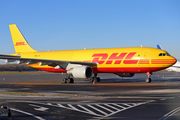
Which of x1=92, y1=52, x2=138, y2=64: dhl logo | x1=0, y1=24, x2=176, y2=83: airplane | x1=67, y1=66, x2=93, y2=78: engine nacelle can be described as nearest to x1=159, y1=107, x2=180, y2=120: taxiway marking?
x1=0, y1=24, x2=176, y2=83: airplane

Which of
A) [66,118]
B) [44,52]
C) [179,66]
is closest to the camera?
[66,118]

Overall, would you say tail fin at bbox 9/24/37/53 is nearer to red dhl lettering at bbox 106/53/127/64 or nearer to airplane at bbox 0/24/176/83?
airplane at bbox 0/24/176/83

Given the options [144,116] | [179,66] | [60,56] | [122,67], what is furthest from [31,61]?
[179,66]

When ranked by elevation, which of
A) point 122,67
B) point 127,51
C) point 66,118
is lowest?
point 66,118

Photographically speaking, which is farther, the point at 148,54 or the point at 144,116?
the point at 148,54

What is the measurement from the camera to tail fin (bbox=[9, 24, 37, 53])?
42.8 meters

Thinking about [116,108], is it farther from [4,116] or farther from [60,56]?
[60,56]

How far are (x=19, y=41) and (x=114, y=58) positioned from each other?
2070cm

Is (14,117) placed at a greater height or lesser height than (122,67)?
lesser

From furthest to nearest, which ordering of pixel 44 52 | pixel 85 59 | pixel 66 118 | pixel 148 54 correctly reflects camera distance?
1. pixel 44 52
2. pixel 85 59
3. pixel 148 54
4. pixel 66 118

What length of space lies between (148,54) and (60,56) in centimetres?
1422

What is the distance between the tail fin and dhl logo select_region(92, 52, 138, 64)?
15.5 m

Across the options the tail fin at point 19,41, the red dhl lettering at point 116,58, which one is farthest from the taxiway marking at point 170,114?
the tail fin at point 19,41

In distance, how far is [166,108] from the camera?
1131cm
